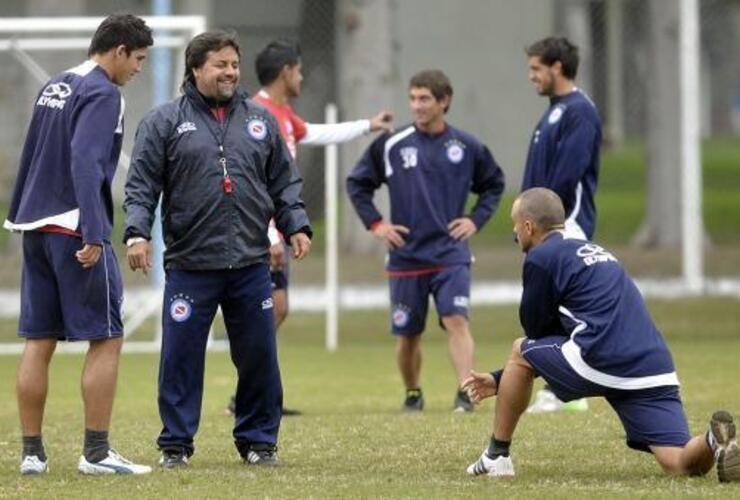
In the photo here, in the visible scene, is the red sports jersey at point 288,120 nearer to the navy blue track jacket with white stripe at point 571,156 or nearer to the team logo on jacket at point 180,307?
the navy blue track jacket with white stripe at point 571,156

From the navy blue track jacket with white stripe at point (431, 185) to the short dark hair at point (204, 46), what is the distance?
3290 mm

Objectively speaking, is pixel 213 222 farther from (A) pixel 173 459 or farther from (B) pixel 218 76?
(A) pixel 173 459

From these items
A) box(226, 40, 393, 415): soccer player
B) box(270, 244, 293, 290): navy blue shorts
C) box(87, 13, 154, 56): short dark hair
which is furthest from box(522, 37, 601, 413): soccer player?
box(87, 13, 154, 56): short dark hair

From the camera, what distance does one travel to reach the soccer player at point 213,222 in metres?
8.85

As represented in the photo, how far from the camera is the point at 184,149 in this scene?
8.85 metres

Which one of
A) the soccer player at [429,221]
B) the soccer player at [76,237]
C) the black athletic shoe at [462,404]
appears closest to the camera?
the soccer player at [76,237]

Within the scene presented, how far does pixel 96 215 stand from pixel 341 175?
45.3ft

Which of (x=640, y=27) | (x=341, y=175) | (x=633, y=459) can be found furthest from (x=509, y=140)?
(x=633, y=459)

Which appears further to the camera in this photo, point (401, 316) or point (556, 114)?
point (401, 316)

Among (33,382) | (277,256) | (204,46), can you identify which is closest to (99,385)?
(33,382)

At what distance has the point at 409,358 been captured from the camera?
480 inches

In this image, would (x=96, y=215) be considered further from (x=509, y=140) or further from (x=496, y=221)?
(x=496, y=221)

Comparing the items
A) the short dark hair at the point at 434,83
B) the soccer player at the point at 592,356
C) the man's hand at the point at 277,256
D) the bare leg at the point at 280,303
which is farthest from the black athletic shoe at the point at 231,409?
the soccer player at the point at 592,356

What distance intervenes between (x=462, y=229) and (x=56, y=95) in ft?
13.3
